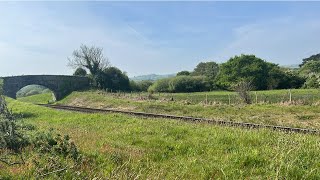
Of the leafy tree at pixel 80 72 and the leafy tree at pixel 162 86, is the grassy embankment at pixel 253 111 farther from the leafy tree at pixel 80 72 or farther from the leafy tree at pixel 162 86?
the leafy tree at pixel 80 72

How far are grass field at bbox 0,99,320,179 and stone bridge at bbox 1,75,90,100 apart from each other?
52677 mm

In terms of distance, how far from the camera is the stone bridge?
2388 inches

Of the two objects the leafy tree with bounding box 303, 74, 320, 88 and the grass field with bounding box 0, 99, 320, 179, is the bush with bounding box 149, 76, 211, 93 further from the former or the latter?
the grass field with bounding box 0, 99, 320, 179

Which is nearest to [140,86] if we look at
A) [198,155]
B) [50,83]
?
[50,83]

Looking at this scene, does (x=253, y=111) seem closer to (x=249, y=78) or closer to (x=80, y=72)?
(x=249, y=78)

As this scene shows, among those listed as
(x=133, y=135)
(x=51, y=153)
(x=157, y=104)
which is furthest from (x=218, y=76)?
(x=51, y=153)

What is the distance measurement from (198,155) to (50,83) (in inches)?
2351

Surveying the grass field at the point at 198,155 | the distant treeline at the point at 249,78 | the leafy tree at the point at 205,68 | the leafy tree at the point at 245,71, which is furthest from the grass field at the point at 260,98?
the leafy tree at the point at 205,68

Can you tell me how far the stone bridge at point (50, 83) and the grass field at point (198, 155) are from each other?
52.7 m

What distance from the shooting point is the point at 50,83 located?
6519 centimetres

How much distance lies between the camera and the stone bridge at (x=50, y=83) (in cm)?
6066

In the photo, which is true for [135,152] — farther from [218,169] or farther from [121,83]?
[121,83]

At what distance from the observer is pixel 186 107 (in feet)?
102

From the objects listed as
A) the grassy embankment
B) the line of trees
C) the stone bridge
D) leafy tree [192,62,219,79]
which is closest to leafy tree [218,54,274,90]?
the line of trees
